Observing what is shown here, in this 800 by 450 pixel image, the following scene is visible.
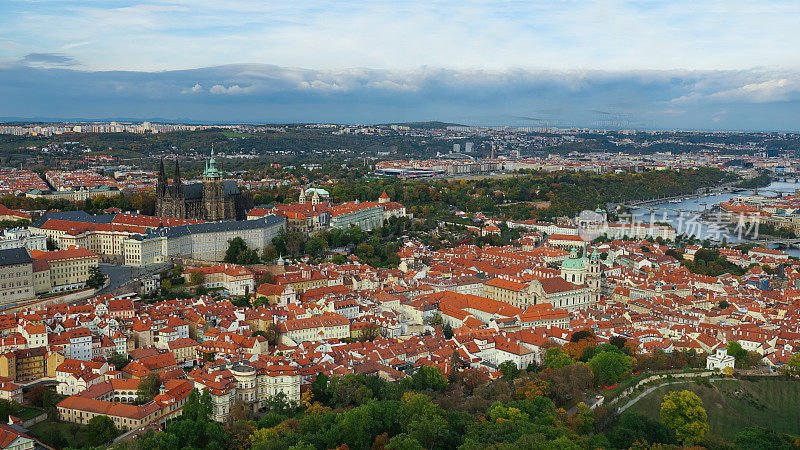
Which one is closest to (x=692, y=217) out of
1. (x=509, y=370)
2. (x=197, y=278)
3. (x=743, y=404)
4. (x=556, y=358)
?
(x=743, y=404)

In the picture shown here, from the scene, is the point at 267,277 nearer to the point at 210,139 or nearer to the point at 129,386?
the point at 129,386

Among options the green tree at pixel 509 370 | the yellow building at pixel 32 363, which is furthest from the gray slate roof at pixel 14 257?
the green tree at pixel 509 370

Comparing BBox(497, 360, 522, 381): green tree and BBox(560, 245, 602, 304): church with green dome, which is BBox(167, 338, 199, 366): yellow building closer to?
BBox(497, 360, 522, 381): green tree

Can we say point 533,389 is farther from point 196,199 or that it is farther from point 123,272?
point 196,199

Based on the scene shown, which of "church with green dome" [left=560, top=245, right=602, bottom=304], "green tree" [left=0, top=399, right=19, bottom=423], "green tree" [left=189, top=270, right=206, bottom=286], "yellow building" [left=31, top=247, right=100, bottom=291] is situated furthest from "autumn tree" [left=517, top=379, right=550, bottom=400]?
"yellow building" [left=31, top=247, right=100, bottom=291]

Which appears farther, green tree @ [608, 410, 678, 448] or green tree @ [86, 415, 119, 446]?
green tree @ [608, 410, 678, 448]

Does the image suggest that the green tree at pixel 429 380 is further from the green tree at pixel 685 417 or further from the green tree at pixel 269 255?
the green tree at pixel 269 255

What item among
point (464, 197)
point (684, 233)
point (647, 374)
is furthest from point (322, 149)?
point (647, 374)
